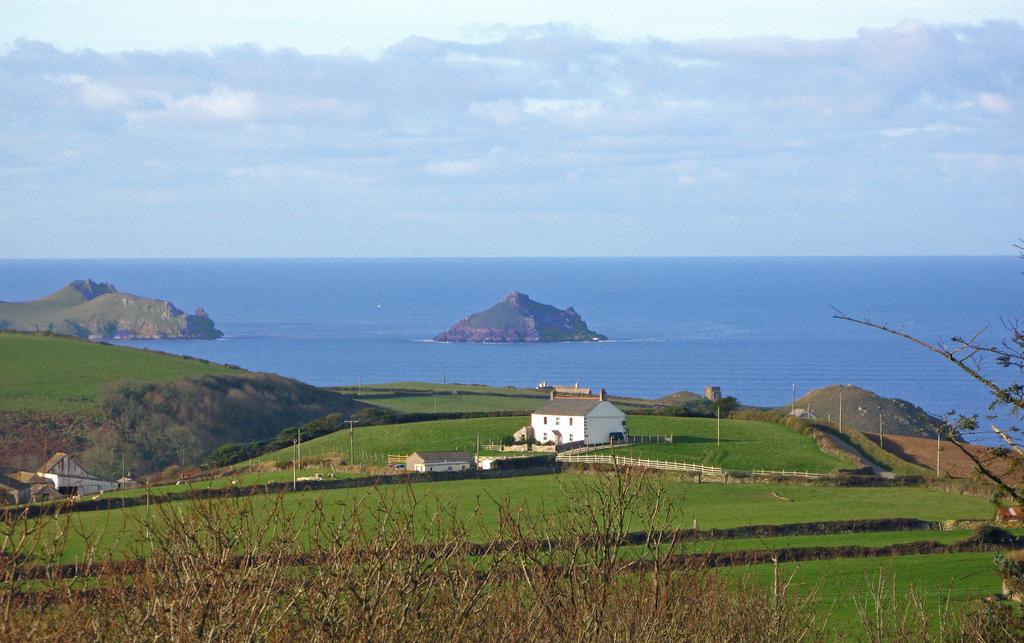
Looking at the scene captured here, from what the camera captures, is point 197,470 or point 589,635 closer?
point 589,635

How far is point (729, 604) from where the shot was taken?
2103 cm

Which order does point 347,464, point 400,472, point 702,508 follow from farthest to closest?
1. point 347,464
2. point 400,472
3. point 702,508

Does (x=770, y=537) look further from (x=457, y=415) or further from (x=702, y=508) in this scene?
(x=457, y=415)

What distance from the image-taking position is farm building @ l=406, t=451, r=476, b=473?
191 ft

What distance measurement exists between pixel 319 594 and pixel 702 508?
33.4 meters

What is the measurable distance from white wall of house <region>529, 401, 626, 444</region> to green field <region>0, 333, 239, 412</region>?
3670 cm

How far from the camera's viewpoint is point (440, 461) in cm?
5900

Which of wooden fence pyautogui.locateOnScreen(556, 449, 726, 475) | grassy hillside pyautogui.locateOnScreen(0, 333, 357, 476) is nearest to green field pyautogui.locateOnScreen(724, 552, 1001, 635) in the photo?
wooden fence pyautogui.locateOnScreen(556, 449, 726, 475)

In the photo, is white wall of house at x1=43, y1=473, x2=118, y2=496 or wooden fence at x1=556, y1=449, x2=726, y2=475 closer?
wooden fence at x1=556, y1=449, x2=726, y2=475

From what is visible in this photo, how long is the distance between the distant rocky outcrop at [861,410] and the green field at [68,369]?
153 ft

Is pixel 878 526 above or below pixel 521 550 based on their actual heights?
below

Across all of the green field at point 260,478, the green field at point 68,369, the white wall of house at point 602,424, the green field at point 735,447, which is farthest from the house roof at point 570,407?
the green field at point 68,369

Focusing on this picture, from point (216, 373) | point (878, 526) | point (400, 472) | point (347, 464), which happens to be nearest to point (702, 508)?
point (878, 526)

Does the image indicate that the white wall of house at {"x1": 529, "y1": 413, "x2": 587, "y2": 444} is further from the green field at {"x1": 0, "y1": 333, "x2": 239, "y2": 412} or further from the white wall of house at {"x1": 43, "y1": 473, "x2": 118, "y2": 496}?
the green field at {"x1": 0, "y1": 333, "x2": 239, "y2": 412}
